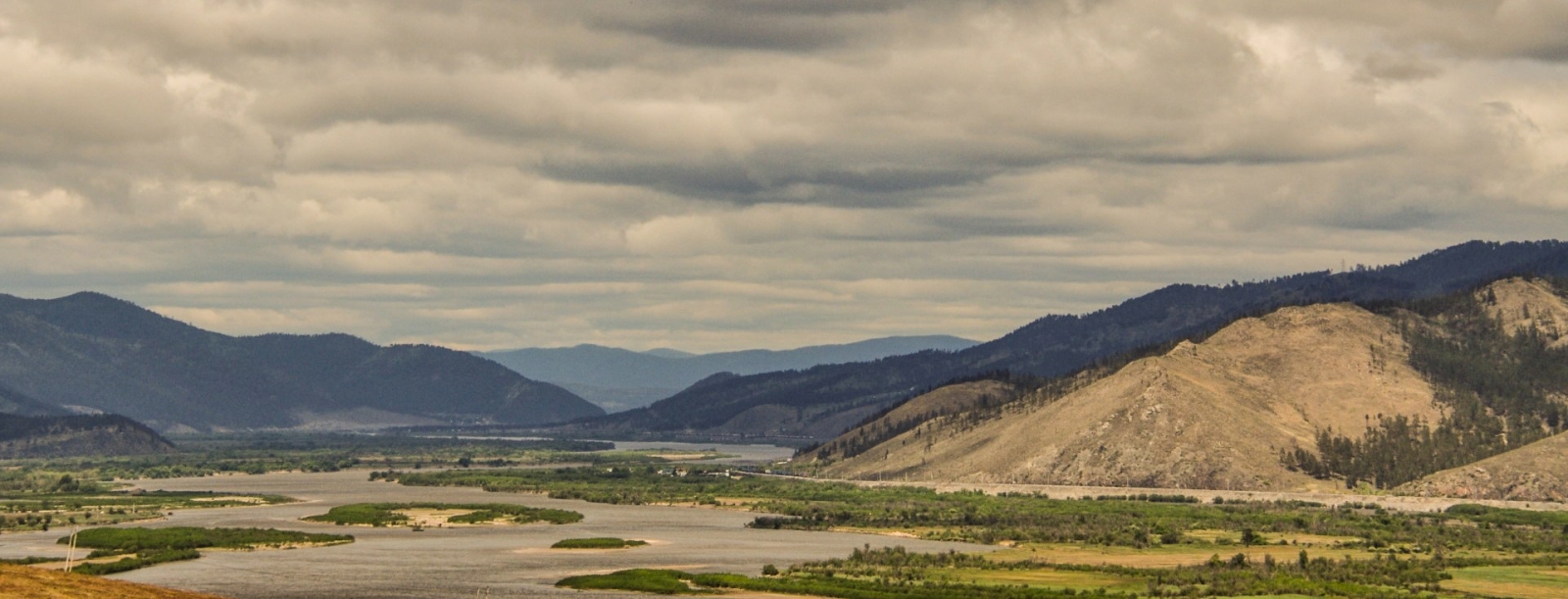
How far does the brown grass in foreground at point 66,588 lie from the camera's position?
117062mm

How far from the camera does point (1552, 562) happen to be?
598 feet

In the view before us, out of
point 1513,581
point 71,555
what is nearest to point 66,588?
point 71,555

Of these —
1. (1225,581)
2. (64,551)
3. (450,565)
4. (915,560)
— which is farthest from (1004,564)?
(64,551)

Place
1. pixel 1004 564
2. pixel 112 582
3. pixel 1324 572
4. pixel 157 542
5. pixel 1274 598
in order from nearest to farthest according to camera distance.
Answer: pixel 112 582 → pixel 1274 598 → pixel 1324 572 → pixel 1004 564 → pixel 157 542

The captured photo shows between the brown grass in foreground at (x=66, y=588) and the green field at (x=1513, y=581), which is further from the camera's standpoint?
the green field at (x=1513, y=581)

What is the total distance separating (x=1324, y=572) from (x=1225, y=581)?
13.4m

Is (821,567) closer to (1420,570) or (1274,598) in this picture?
(1274,598)

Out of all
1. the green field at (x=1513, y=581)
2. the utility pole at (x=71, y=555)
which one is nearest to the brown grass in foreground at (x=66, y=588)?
the utility pole at (x=71, y=555)

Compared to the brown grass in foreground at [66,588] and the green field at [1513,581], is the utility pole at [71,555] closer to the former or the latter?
the brown grass in foreground at [66,588]

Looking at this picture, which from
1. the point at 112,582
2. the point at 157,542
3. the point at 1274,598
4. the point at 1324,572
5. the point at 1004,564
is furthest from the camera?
the point at 157,542

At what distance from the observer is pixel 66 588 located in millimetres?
122375

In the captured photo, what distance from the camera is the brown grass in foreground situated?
117m

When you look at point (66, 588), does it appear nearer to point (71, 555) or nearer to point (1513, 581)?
point (71, 555)

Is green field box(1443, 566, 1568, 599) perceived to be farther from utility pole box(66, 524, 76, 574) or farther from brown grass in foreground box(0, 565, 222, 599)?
utility pole box(66, 524, 76, 574)
